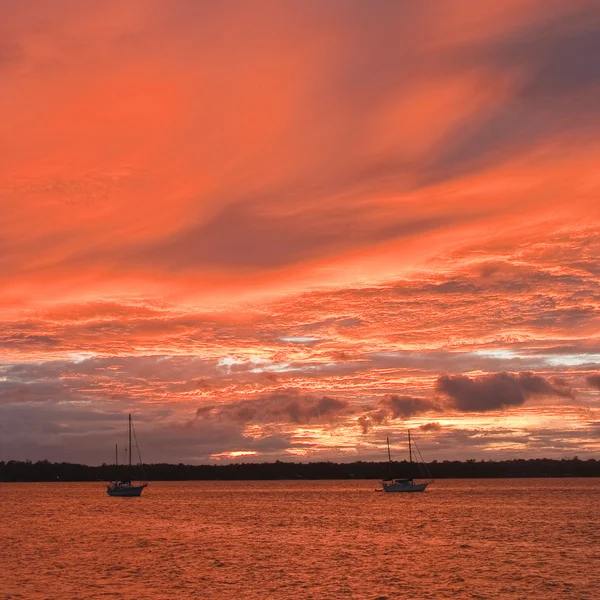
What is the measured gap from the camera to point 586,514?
5536 inches

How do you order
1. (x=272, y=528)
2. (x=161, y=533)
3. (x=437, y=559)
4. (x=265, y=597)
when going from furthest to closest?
(x=272, y=528), (x=161, y=533), (x=437, y=559), (x=265, y=597)

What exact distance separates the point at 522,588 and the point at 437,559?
56.5 feet

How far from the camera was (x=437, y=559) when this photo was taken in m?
73.7

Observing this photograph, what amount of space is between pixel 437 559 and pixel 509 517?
62.1 meters

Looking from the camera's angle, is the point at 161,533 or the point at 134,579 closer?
the point at 134,579

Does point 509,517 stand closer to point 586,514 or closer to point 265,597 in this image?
point 586,514

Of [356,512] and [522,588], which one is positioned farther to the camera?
[356,512]

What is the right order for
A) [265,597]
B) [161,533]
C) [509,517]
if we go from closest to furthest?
[265,597], [161,533], [509,517]

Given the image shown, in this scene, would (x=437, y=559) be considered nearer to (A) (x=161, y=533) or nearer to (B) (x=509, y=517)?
(A) (x=161, y=533)

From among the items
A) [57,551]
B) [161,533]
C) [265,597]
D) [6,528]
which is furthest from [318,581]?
[6,528]

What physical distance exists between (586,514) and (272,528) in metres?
61.9

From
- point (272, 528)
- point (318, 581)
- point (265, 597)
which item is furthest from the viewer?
point (272, 528)

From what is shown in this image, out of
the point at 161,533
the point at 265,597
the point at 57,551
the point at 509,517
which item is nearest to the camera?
the point at 265,597

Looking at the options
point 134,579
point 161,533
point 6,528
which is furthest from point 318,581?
point 6,528
